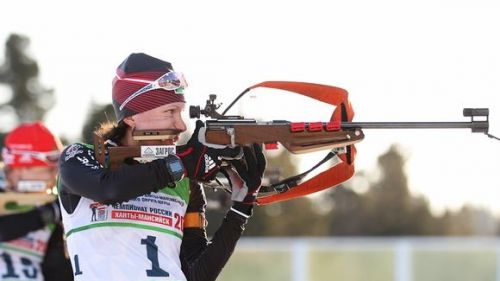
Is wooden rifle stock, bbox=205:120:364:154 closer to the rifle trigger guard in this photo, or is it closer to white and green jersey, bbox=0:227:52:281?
the rifle trigger guard

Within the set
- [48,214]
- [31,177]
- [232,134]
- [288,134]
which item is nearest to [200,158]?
[232,134]

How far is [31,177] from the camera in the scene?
8.82 m

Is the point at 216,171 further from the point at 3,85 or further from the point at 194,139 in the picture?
the point at 3,85

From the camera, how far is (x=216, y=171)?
5438 mm

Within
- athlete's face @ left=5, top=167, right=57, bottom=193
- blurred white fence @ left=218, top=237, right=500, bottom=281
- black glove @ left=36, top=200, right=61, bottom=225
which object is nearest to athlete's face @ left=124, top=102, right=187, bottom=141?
black glove @ left=36, top=200, right=61, bottom=225

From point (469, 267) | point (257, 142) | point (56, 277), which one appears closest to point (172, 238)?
point (257, 142)

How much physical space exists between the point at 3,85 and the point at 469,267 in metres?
29.5

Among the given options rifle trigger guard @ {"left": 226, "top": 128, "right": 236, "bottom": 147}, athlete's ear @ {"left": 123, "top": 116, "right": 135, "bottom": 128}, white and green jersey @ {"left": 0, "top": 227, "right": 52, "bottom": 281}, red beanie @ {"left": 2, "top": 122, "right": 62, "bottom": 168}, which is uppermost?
athlete's ear @ {"left": 123, "top": 116, "right": 135, "bottom": 128}

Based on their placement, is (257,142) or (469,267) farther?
(469,267)

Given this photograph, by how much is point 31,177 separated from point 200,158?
12.2 feet

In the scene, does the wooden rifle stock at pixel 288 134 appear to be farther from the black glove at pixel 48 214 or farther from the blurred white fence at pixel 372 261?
the blurred white fence at pixel 372 261

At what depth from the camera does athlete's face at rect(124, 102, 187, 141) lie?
550 cm

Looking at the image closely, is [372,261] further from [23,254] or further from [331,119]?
[331,119]

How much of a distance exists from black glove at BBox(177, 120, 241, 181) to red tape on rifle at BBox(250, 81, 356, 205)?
54cm
